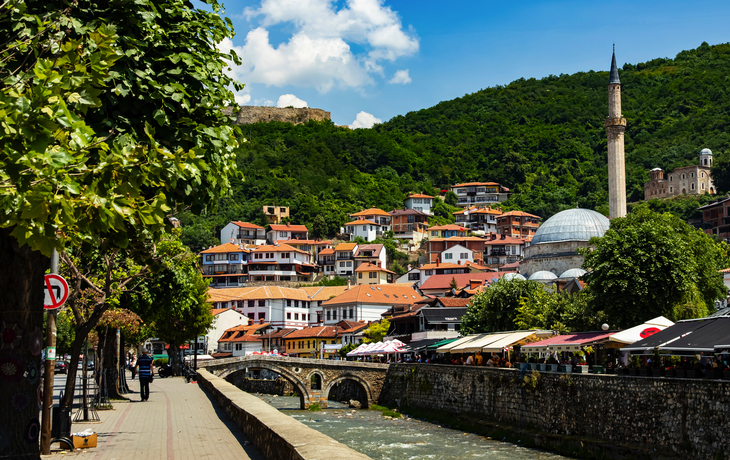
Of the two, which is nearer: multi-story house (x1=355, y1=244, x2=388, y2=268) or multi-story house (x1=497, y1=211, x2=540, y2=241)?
multi-story house (x1=355, y1=244, x2=388, y2=268)

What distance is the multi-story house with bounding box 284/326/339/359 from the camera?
72000 mm

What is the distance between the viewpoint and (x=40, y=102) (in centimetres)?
470

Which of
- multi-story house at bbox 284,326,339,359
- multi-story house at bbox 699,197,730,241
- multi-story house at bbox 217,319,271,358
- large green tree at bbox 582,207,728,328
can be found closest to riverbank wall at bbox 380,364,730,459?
large green tree at bbox 582,207,728,328

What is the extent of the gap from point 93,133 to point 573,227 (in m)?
65.7

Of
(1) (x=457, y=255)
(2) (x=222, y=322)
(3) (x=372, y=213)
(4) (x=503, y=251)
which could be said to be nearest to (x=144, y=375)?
(2) (x=222, y=322)

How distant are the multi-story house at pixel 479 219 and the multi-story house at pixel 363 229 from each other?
18261 millimetres

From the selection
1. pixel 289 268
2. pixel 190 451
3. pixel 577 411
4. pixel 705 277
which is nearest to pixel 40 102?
pixel 190 451

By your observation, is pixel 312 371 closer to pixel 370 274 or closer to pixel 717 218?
pixel 370 274

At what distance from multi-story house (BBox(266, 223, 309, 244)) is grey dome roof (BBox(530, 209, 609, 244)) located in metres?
58.6

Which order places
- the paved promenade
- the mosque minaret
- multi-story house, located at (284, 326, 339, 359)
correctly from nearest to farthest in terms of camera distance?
1. the paved promenade
2. the mosque minaret
3. multi-story house, located at (284, 326, 339, 359)

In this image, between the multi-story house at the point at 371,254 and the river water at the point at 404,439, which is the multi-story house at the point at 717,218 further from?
the river water at the point at 404,439

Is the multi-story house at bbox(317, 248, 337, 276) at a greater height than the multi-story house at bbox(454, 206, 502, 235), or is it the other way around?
the multi-story house at bbox(454, 206, 502, 235)

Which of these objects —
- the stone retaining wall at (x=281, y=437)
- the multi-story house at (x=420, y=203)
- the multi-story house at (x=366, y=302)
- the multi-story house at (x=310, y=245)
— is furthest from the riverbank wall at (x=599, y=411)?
the multi-story house at (x=420, y=203)

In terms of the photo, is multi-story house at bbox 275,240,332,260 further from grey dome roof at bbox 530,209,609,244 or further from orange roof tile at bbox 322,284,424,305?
grey dome roof at bbox 530,209,609,244
